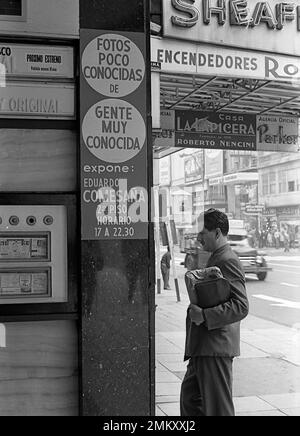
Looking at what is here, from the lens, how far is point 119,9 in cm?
264

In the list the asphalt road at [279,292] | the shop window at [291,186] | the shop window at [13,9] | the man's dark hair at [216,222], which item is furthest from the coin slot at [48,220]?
the asphalt road at [279,292]

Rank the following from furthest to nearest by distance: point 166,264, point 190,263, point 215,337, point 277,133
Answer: point 277,133
point 166,264
point 190,263
point 215,337

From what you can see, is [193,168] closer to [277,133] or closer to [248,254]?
[248,254]

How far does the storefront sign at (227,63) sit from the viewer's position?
626cm

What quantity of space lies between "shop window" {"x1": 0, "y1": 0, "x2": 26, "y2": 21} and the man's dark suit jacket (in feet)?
6.25

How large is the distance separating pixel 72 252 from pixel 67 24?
1.10 meters

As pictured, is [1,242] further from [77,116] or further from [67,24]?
[67,24]

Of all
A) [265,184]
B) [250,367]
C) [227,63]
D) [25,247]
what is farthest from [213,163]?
[25,247]

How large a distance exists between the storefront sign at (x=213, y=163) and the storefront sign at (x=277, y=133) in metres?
1.57

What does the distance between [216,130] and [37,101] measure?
7.20 m

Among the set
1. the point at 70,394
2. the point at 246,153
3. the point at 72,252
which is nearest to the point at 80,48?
the point at 72,252

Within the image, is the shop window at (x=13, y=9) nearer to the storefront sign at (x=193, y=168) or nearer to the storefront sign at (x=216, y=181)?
the storefront sign at (x=193, y=168)

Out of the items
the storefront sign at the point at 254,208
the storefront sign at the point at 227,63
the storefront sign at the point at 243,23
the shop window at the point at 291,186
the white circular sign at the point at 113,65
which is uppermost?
the storefront sign at the point at 243,23

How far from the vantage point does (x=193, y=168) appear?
626 cm
